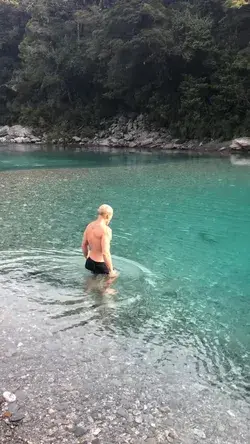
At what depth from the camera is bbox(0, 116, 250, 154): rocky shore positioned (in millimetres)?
36156

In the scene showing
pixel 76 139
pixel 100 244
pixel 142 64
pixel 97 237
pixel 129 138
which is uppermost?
pixel 142 64

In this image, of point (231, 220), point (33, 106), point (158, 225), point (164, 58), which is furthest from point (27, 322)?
point (33, 106)

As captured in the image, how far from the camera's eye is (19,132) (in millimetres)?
52719

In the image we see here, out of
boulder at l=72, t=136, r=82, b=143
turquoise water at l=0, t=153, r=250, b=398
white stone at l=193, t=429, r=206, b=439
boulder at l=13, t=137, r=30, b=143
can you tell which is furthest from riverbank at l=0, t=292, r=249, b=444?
boulder at l=13, t=137, r=30, b=143

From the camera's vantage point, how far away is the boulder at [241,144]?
110ft

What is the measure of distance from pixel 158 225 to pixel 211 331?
6502 mm

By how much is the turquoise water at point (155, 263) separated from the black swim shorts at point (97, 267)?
258 millimetres

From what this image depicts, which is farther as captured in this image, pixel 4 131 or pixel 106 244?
pixel 4 131

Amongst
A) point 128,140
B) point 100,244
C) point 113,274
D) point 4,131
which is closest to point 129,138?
point 128,140

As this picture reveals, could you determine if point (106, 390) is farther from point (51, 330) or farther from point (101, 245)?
point (101, 245)

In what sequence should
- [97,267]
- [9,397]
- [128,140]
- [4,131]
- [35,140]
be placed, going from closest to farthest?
[9,397] < [97,267] < [128,140] < [35,140] < [4,131]

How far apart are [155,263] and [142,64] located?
3344 cm

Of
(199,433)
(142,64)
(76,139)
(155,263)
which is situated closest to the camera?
(199,433)

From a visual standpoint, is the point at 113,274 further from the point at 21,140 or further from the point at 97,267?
the point at 21,140
